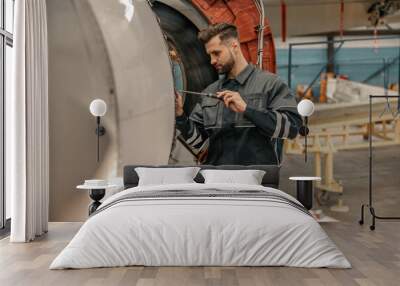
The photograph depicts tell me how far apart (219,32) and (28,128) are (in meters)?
2.40

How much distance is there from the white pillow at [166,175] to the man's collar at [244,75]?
1105 millimetres

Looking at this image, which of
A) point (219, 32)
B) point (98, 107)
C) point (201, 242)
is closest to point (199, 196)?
point (201, 242)

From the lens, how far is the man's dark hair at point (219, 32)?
6.40 metres

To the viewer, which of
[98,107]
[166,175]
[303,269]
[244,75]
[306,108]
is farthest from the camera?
[244,75]

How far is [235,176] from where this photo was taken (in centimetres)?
583

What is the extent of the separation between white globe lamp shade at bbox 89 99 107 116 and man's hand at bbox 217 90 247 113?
131 centimetres

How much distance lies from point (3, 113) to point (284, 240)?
3.38m

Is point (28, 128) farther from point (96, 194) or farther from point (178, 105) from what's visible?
point (178, 105)

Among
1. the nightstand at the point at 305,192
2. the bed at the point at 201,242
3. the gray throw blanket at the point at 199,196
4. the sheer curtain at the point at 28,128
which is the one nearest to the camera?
the bed at the point at 201,242

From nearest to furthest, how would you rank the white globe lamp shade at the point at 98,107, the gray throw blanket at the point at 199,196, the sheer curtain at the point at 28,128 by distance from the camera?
1. the gray throw blanket at the point at 199,196
2. the sheer curtain at the point at 28,128
3. the white globe lamp shade at the point at 98,107

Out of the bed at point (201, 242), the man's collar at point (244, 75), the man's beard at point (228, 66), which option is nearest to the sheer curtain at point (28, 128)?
the bed at point (201, 242)

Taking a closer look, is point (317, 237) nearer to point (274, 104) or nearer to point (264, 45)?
point (274, 104)

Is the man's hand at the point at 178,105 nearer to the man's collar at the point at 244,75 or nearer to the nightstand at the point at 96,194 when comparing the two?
the man's collar at the point at 244,75

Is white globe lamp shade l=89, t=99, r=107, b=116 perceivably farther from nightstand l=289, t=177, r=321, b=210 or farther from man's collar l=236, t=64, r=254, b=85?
nightstand l=289, t=177, r=321, b=210
